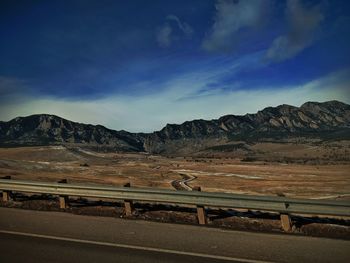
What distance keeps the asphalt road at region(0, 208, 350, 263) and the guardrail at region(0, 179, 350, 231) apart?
2.62 feet

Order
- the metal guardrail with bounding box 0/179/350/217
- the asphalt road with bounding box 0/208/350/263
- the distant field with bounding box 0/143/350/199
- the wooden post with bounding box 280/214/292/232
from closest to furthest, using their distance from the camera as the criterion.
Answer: the asphalt road with bounding box 0/208/350/263, the metal guardrail with bounding box 0/179/350/217, the wooden post with bounding box 280/214/292/232, the distant field with bounding box 0/143/350/199

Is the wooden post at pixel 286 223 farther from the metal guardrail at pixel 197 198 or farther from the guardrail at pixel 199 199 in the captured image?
the metal guardrail at pixel 197 198

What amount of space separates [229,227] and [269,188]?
43.1 m

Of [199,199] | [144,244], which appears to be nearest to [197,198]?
[199,199]

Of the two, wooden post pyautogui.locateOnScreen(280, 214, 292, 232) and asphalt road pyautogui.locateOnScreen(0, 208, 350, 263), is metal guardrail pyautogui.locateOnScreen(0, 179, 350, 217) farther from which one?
asphalt road pyautogui.locateOnScreen(0, 208, 350, 263)

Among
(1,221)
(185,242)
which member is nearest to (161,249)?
(185,242)

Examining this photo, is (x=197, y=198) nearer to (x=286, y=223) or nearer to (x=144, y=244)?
(x=286, y=223)

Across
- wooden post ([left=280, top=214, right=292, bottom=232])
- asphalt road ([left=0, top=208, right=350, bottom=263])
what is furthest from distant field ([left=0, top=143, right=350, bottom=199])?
asphalt road ([left=0, top=208, right=350, bottom=263])

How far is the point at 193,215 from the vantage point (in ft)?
40.8

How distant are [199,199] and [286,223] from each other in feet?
8.54

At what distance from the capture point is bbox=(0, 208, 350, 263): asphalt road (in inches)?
317

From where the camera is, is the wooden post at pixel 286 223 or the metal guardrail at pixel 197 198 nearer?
the metal guardrail at pixel 197 198

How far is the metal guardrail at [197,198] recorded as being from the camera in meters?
10.3

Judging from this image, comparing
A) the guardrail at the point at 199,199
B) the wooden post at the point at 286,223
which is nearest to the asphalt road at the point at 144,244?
the wooden post at the point at 286,223
